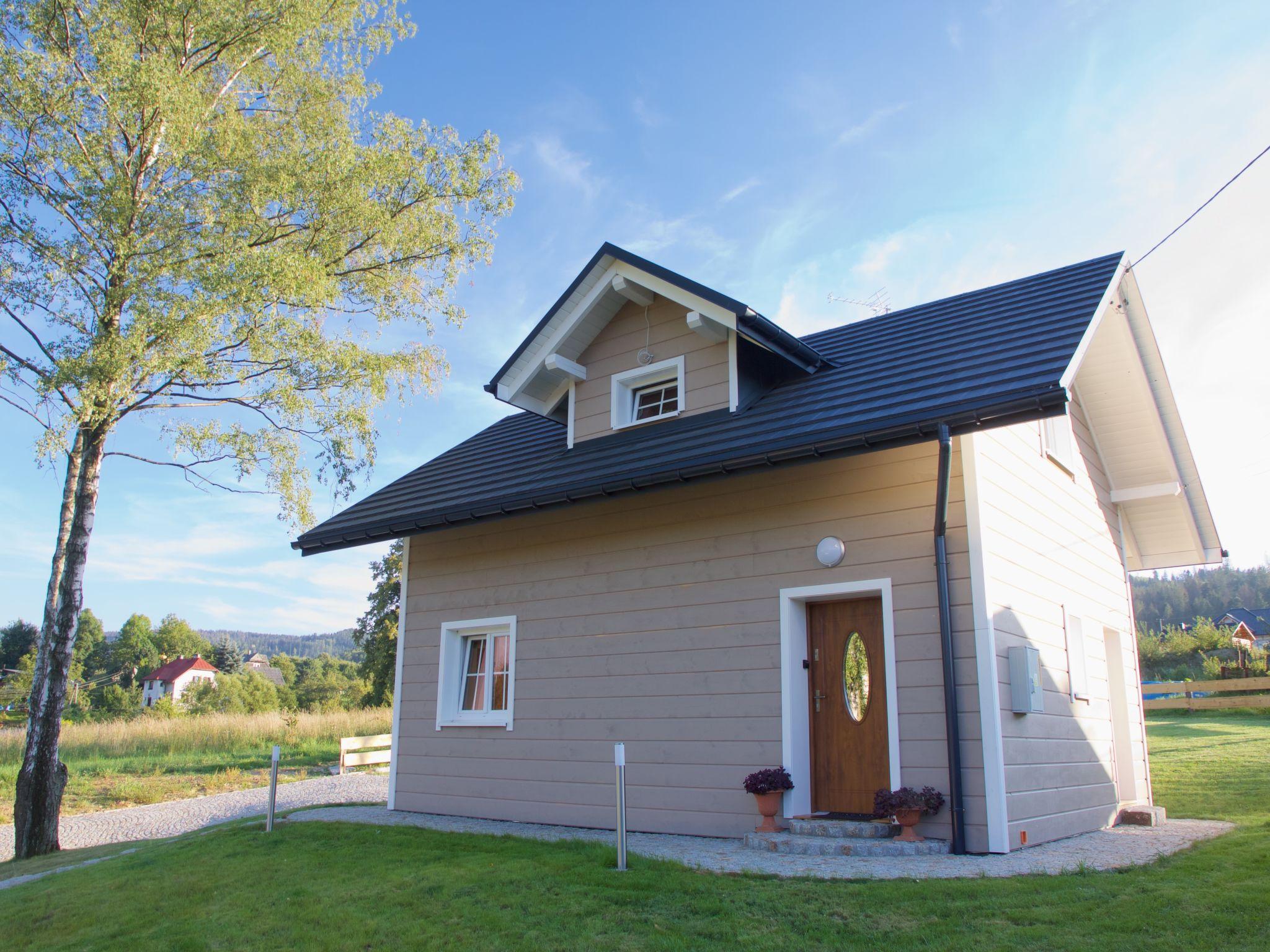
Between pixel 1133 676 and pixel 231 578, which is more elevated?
pixel 231 578

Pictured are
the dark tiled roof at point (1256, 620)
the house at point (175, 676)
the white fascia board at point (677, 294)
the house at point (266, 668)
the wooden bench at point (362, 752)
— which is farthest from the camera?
the house at point (266, 668)

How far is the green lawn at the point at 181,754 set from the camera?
57.7 ft

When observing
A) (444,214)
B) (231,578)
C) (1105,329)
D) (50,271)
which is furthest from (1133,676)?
(231,578)

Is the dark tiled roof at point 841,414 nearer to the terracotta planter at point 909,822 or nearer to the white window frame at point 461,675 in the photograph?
the white window frame at point 461,675

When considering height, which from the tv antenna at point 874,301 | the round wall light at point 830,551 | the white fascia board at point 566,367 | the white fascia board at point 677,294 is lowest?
the round wall light at point 830,551

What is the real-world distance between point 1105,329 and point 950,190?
2.36 metres

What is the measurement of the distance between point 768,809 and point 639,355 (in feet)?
17.8

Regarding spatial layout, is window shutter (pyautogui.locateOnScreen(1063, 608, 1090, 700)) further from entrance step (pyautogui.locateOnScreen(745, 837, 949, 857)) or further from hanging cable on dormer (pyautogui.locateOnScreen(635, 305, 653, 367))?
hanging cable on dormer (pyautogui.locateOnScreen(635, 305, 653, 367))

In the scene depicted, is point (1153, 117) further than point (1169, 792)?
No

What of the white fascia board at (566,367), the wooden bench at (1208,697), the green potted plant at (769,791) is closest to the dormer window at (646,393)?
the white fascia board at (566,367)

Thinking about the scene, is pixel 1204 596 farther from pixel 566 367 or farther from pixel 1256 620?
pixel 566 367

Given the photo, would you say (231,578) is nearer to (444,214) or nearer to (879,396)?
(444,214)

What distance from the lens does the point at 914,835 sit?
6.91 meters

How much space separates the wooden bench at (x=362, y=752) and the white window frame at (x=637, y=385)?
11186 millimetres
